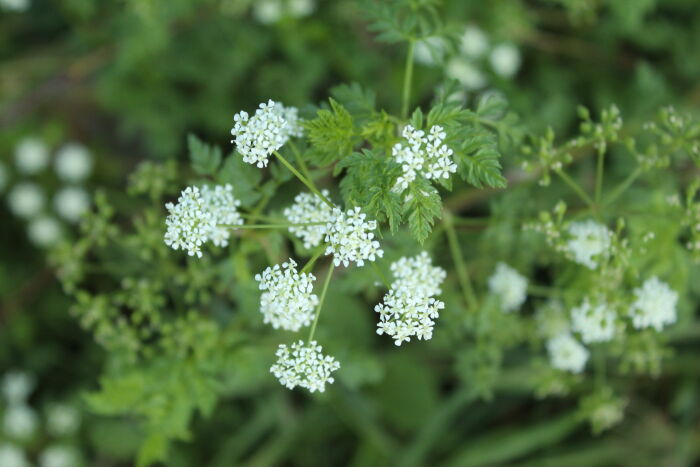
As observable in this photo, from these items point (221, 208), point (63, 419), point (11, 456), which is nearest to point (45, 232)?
point (63, 419)

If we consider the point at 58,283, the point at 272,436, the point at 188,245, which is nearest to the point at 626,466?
the point at 272,436

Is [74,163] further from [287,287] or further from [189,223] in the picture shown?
[287,287]

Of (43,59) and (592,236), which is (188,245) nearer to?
(592,236)

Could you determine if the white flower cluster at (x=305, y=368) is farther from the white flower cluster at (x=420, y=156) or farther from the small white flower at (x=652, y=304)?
the small white flower at (x=652, y=304)

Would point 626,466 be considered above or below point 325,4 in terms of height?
below

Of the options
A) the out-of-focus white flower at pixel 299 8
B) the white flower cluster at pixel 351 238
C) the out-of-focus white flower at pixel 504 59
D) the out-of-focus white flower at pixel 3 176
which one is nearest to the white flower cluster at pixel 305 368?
the white flower cluster at pixel 351 238
